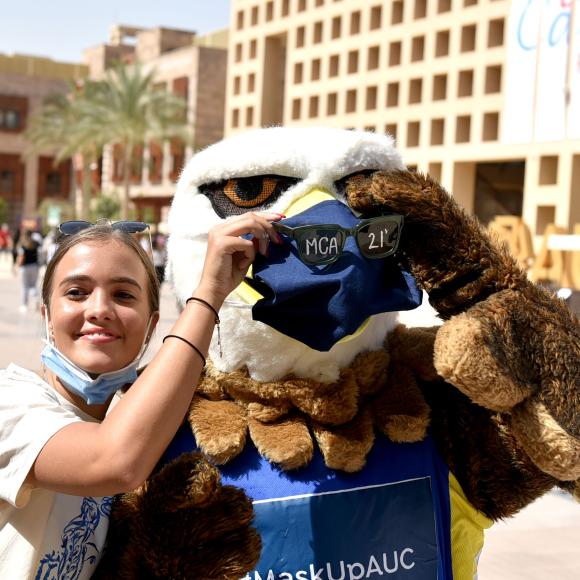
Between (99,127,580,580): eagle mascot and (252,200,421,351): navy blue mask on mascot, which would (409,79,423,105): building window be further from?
(252,200,421,351): navy blue mask on mascot

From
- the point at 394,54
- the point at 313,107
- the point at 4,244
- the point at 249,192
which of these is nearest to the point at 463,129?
the point at 394,54

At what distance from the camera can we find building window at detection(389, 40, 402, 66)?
29891mm

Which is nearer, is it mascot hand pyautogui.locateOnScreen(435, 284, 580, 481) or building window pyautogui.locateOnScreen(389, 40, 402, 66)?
mascot hand pyautogui.locateOnScreen(435, 284, 580, 481)

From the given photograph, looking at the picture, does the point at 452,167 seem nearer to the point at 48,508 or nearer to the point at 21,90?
the point at 48,508

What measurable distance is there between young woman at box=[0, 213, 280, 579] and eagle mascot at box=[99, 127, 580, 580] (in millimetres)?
146

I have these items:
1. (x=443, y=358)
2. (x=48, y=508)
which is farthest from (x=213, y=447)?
(x=443, y=358)

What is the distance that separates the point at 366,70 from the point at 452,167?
18.2 ft

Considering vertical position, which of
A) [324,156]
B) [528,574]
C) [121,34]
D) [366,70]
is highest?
[121,34]

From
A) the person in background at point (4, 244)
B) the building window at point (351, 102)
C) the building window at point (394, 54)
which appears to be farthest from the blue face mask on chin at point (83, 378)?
the person in background at point (4, 244)

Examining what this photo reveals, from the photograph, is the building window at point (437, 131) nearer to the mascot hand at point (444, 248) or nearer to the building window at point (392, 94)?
the building window at point (392, 94)

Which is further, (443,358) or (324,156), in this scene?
(324,156)

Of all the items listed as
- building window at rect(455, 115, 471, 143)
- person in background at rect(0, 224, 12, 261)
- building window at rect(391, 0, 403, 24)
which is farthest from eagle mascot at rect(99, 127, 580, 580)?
person in background at rect(0, 224, 12, 261)

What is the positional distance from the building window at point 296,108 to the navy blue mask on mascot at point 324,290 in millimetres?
32668

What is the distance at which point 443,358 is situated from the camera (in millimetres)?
1740
